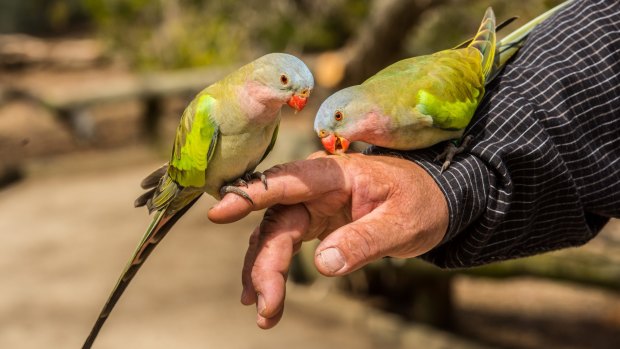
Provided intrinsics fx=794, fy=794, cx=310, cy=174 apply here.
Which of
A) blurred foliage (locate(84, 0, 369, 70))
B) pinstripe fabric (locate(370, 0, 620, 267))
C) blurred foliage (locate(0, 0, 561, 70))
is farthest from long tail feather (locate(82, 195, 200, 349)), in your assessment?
blurred foliage (locate(84, 0, 369, 70))

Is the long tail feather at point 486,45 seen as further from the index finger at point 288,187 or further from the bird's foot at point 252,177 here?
the bird's foot at point 252,177

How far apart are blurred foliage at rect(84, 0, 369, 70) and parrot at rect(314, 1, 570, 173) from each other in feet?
29.3

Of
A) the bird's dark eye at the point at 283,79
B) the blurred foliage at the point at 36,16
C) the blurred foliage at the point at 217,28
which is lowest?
the blurred foliage at the point at 36,16

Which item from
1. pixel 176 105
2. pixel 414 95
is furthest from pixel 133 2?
pixel 414 95

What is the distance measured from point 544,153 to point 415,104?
34cm

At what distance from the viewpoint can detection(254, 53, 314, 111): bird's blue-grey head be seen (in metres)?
1.65

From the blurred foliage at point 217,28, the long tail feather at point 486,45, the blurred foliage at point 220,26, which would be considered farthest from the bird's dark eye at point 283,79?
the blurred foliage at point 220,26

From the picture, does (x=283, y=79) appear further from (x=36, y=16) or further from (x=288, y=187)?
(x=36, y=16)

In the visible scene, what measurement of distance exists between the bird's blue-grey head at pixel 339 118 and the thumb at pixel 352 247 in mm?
235

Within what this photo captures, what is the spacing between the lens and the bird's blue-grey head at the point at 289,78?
1650 millimetres

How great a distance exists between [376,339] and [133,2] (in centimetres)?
785

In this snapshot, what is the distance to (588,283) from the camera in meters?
4.27

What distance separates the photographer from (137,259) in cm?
171

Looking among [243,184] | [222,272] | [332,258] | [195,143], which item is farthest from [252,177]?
[222,272]
